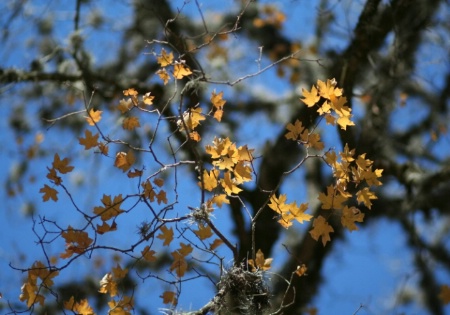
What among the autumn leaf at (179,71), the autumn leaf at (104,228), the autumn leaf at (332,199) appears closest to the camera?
the autumn leaf at (332,199)

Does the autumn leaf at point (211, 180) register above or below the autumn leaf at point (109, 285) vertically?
above

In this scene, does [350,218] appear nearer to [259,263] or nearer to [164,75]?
[259,263]

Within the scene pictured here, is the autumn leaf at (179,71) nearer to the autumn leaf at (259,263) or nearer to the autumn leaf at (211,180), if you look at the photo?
the autumn leaf at (211,180)

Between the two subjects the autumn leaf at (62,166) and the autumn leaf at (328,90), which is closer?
the autumn leaf at (328,90)

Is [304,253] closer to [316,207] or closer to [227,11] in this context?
[316,207]

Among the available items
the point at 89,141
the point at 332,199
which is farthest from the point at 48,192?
the point at 332,199

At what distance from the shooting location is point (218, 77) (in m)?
4.57

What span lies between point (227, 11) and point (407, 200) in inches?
97.6

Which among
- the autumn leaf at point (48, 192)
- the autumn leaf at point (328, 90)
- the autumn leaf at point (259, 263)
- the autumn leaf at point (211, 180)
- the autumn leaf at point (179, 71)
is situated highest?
the autumn leaf at point (179, 71)

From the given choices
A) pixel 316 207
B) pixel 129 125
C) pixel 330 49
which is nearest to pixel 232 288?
pixel 129 125

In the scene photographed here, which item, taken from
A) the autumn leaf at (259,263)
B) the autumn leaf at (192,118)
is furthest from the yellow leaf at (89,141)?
the autumn leaf at (259,263)

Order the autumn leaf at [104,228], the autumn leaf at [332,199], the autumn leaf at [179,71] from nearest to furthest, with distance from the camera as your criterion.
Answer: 1. the autumn leaf at [332,199]
2. the autumn leaf at [104,228]
3. the autumn leaf at [179,71]

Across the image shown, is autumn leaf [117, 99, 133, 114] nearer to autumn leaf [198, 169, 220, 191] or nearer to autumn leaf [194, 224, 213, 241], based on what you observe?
autumn leaf [198, 169, 220, 191]

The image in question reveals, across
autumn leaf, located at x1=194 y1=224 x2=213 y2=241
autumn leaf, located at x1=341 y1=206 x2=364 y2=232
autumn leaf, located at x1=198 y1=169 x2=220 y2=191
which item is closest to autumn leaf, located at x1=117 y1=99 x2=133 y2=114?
autumn leaf, located at x1=198 y1=169 x2=220 y2=191
